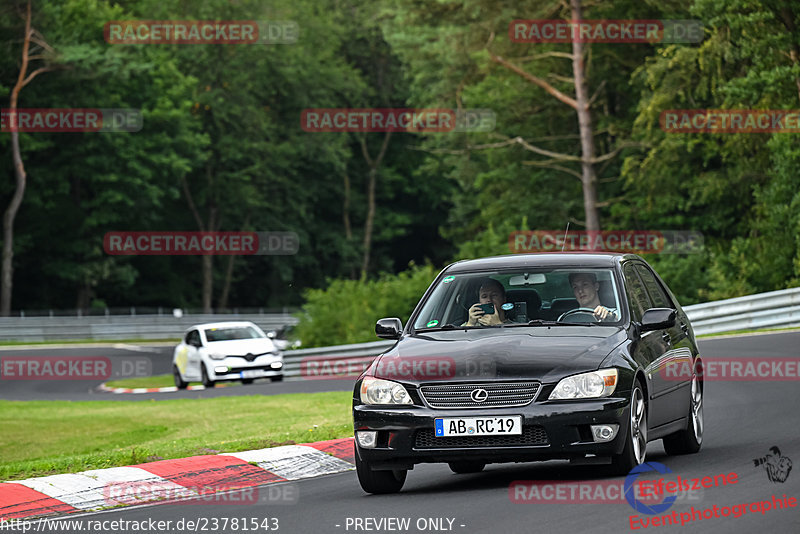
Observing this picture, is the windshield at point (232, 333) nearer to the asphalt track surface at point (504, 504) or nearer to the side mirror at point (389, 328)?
the asphalt track surface at point (504, 504)

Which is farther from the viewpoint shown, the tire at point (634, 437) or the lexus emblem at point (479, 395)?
the tire at point (634, 437)

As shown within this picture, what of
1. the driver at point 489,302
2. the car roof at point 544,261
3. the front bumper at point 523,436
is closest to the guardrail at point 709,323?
the car roof at point 544,261

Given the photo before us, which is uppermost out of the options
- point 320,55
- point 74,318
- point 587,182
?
point 320,55

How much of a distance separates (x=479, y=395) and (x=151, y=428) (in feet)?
36.3

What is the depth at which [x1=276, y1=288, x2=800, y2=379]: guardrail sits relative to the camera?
27.0 m

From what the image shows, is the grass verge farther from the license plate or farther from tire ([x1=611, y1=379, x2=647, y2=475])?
tire ([x1=611, y1=379, x2=647, y2=475])

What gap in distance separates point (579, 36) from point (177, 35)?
111 feet

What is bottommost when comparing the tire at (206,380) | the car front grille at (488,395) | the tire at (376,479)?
the tire at (206,380)

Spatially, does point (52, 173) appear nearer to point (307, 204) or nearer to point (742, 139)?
point (307, 204)

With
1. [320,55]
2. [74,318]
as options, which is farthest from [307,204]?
[74,318]

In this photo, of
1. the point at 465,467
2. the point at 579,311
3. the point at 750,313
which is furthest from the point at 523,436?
the point at 750,313

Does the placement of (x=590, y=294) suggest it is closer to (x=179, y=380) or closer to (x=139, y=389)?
(x=179, y=380)

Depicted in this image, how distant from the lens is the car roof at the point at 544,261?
401 inches

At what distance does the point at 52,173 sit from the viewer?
66.2 metres
